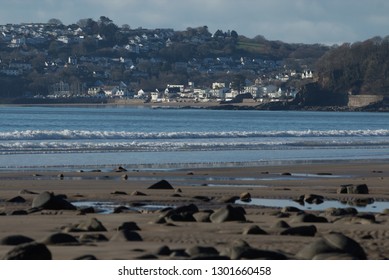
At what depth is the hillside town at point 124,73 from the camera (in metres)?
160

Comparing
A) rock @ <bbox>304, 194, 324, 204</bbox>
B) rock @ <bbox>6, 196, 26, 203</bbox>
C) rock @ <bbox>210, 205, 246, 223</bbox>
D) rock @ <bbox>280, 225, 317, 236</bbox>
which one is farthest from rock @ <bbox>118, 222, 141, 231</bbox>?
rock @ <bbox>304, 194, 324, 204</bbox>

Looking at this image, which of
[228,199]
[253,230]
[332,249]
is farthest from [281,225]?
[228,199]

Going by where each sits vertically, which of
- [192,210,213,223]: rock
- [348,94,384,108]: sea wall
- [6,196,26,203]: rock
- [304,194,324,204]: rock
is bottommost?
[348,94,384,108]: sea wall

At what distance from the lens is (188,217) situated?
10859 millimetres

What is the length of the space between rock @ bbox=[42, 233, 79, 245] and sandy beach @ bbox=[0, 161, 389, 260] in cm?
1

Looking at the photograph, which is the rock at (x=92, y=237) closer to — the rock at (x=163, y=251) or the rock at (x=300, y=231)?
the rock at (x=163, y=251)

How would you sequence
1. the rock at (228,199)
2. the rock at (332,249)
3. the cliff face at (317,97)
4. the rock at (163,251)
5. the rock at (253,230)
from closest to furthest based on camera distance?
the rock at (332,249), the rock at (163,251), the rock at (253,230), the rock at (228,199), the cliff face at (317,97)

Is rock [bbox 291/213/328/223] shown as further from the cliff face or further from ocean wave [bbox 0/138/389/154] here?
the cliff face

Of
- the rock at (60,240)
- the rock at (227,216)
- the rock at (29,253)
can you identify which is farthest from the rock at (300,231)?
the rock at (29,253)

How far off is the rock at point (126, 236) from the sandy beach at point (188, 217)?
0.01 meters

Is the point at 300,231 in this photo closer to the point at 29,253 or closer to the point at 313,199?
the point at 29,253

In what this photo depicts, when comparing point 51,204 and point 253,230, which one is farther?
point 51,204

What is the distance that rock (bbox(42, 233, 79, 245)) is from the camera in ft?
28.0

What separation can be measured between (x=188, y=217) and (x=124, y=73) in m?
171
